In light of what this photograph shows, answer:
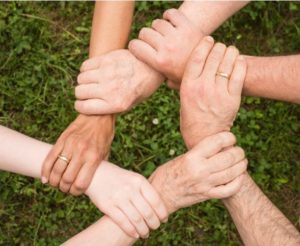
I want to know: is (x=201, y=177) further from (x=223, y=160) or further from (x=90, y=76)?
(x=90, y=76)

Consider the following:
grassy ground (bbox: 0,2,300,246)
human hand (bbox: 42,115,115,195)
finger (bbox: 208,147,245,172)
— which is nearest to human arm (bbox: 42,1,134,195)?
human hand (bbox: 42,115,115,195)

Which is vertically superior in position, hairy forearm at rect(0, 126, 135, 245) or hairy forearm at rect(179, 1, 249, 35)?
hairy forearm at rect(179, 1, 249, 35)

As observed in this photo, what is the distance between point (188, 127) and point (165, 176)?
0.26m

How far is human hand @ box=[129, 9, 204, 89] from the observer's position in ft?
8.98

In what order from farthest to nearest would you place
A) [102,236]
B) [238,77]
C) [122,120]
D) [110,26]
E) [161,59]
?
[122,120]
[110,26]
[161,59]
[238,77]
[102,236]

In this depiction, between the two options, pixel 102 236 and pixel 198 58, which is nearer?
pixel 102 236

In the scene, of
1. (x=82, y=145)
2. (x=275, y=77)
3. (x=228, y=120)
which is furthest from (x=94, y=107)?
(x=275, y=77)

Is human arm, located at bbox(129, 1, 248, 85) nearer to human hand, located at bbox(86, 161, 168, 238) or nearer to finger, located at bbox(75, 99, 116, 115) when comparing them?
finger, located at bbox(75, 99, 116, 115)

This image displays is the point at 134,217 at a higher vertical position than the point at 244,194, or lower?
lower

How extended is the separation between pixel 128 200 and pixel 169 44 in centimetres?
78

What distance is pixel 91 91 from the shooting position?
2.76 meters

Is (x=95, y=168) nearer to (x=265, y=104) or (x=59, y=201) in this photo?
(x=59, y=201)

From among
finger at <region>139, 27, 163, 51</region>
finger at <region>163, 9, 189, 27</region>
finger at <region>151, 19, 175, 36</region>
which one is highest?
finger at <region>163, 9, 189, 27</region>

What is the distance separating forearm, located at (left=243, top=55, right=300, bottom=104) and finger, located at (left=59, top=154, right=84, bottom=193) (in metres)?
0.87
